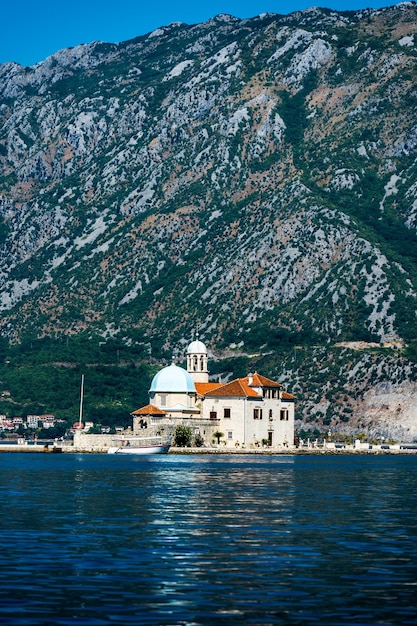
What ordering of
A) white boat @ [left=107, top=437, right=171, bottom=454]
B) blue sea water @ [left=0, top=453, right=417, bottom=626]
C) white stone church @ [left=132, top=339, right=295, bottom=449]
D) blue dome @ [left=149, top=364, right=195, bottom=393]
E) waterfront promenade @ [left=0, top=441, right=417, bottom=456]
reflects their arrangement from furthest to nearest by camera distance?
blue dome @ [left=149, top=364, right=195, bottom=393] → white stone church @ [left=132, top=339, right=295, bottom=449] → white boat @ [left=107, top=437, right=171, bottom=454] → waterfront promenade @ [left=0, top=441, right=417, bottom=456] → blue sea water @ [left=0, top=453, right=417, bottom=626]

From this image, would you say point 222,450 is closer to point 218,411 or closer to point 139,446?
point 139,446

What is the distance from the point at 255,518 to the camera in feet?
198

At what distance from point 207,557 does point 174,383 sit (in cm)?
14928

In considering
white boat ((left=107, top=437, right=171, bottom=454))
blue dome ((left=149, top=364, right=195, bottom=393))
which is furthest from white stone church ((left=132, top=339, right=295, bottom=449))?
white boat ((left=107, top=437, right=171, bottom=454))

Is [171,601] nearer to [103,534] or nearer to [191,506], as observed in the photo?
[103,534]

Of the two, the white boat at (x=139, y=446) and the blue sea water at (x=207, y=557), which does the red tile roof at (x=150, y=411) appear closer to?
the white boat at (x=139, y=446)


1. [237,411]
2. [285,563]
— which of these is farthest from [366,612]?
[237,411]

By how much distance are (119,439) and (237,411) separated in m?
17.3

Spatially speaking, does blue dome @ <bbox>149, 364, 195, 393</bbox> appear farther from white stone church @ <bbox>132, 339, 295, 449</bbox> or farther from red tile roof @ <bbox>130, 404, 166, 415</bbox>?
red tile roof @ <bbox>130, 404, 166, 415</bbox>

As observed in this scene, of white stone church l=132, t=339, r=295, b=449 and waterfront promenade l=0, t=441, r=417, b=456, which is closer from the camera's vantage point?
waterfront promenade l=0, t=441, r=417, b=456

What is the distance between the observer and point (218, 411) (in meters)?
192

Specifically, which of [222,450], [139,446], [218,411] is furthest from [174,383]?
[222,450]

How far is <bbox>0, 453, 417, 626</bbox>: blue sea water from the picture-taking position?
34.6 meters

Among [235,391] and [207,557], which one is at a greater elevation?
[235,391]
